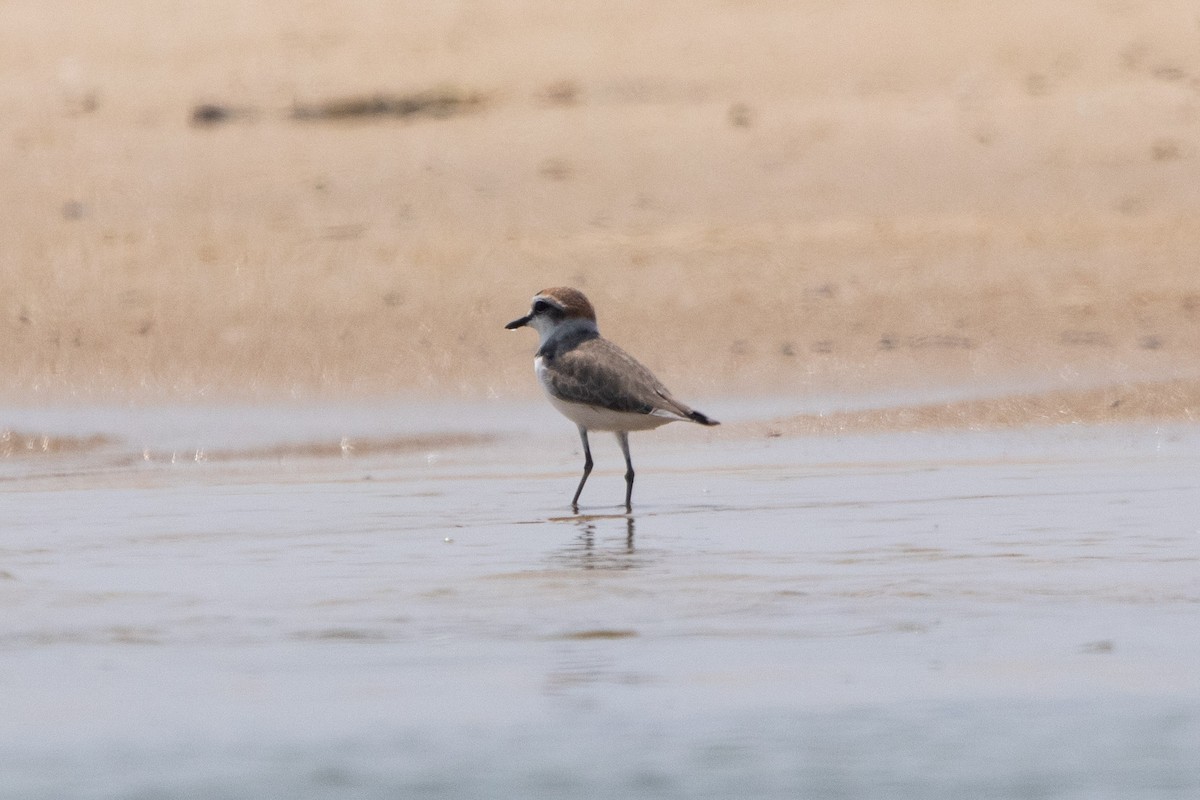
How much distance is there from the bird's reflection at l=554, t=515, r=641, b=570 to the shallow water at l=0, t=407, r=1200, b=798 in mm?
27

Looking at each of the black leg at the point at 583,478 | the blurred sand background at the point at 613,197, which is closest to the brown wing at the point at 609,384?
the black leg at the point at 583,478

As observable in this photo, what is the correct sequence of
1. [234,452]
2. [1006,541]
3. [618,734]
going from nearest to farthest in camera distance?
1. [618,734]
2. [1006,541]
3. [234,452]

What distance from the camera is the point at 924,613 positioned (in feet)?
20.1

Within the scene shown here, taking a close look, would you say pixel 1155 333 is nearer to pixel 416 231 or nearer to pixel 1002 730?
pixel 416 231

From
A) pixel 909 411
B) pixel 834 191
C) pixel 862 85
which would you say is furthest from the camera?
pixel 862 85

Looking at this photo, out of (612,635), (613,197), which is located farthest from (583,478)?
(613,197)

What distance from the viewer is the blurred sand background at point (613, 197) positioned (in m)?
12.4

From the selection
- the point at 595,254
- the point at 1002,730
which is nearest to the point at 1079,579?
the point at 1002,730

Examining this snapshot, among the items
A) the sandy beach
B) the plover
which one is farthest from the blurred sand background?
the plover

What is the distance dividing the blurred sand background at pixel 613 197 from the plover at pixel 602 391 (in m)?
2.71

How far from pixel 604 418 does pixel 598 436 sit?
2.21m

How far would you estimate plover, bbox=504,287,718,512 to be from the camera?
29.0 ft

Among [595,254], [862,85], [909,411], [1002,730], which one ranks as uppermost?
[862,85]

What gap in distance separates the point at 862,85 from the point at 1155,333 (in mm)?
4789
